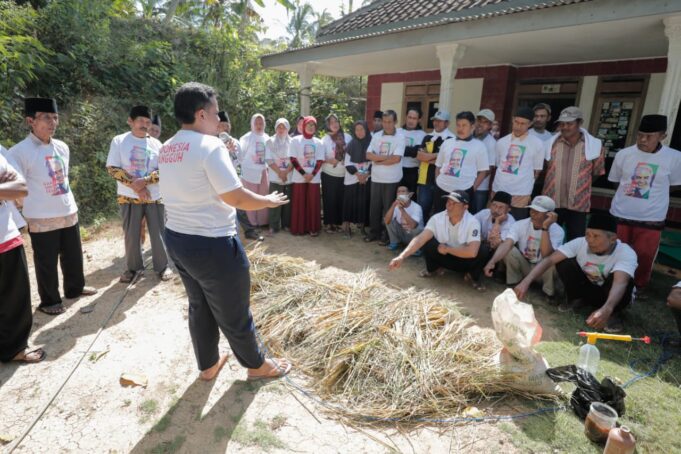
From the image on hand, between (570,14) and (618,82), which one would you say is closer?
(570,14)

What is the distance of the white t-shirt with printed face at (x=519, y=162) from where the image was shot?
433 cm

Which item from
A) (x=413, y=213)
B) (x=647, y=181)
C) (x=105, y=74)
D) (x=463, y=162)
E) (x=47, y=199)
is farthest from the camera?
(x=105, y=74)

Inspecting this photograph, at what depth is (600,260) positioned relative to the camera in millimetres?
3426

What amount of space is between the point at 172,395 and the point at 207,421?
1.21 feet

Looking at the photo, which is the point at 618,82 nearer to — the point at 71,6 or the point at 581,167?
the point at 581,167

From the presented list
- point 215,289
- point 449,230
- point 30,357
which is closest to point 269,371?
point 215,289

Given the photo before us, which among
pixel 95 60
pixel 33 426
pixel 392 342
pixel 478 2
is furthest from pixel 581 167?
pixel 95 60

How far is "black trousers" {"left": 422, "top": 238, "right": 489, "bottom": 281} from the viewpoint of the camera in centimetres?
408

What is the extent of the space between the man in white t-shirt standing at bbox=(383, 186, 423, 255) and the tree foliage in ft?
15.7

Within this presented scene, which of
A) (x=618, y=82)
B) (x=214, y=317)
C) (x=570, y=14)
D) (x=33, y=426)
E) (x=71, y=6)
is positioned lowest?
(x=33, y=426)

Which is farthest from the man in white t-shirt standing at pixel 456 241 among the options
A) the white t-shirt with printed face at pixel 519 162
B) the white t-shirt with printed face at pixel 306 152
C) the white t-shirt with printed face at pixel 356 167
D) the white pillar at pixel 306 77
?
the white pillar at pixel 306 77

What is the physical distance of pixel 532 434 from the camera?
2197 millimetres

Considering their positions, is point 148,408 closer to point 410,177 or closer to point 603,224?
point 603,224

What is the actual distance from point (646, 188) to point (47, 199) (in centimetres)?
550
